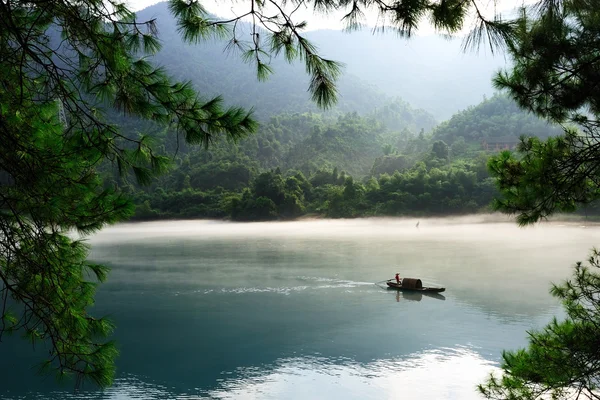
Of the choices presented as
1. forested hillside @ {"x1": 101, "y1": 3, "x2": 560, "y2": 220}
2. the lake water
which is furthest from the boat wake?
forested hillside @ {"x1": 101, "y1": 3, "x2": 560, "y2": 220}

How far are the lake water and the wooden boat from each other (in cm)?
21

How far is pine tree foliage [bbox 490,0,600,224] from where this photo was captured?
2787 mm

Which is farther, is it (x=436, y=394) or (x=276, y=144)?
(x=276, y=144)

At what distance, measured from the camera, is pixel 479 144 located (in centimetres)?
3847

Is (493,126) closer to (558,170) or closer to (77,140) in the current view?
(558,170)

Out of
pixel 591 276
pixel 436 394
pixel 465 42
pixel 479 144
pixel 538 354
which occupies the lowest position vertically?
pixel 436 394

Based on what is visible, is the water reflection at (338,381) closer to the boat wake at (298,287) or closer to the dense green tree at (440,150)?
the boat wake at (298,287)

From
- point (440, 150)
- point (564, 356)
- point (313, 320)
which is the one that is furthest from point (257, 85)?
point (564, 356)

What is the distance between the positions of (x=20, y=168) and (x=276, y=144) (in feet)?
145

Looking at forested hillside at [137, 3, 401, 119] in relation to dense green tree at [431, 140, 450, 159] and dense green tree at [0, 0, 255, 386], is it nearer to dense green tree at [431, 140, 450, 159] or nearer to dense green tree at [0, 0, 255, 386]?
dense green tree at [431, 140, 450, 159]

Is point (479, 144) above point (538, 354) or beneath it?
above

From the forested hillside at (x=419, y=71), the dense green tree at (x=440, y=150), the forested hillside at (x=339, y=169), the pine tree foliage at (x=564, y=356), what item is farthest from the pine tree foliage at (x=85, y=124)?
the forested hillside at (x=419, y=71)

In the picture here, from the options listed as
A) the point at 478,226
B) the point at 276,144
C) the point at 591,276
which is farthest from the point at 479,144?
the point at 591,276

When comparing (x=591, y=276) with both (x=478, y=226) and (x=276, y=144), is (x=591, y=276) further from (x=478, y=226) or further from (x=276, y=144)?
(x=276, y=144)
